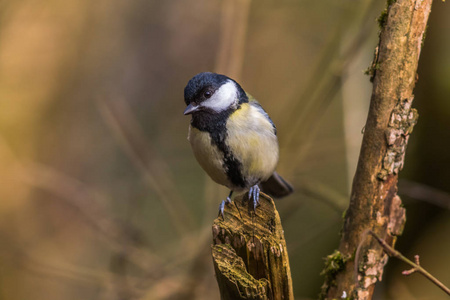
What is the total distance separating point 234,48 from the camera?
133 inches

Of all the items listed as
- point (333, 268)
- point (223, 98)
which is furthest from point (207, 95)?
point (333, 268)

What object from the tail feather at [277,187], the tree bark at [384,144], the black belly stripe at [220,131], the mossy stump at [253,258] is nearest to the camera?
the mossy stump at [253,258]

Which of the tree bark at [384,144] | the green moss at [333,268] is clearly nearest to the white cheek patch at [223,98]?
the tree bark at [384,144]

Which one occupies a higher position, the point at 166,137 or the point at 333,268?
the point at 166,137

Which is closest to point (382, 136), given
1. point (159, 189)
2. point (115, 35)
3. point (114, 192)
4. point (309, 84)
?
point (309, 84)

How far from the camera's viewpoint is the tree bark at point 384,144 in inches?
77.4

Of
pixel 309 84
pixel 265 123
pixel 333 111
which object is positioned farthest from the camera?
pixel 333 111

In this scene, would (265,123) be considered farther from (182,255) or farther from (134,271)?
(134,271)

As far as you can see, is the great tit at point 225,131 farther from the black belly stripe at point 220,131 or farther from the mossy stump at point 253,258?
the mossy stump at point 253,258

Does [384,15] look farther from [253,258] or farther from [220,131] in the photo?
[253,258]

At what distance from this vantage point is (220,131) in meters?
2.48

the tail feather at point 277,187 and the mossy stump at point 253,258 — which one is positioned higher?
the tail feather at point 277,187

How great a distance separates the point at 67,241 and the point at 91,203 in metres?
2.17

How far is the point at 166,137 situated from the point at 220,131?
317cm
